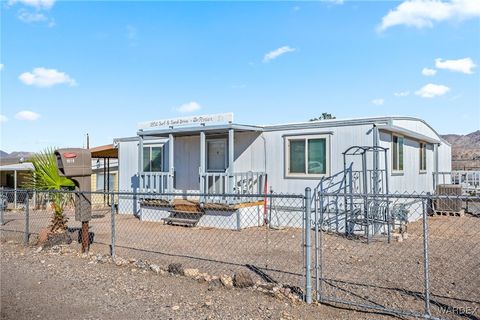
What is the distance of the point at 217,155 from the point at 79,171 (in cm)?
636

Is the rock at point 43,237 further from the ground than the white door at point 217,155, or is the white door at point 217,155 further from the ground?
the white door at point 217,155

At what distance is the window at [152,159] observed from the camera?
14195 mm

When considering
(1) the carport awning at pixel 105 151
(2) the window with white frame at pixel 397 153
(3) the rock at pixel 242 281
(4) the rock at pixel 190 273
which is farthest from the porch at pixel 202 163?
(3) the rock at pixel 242 281

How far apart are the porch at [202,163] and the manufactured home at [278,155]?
3 centimetres

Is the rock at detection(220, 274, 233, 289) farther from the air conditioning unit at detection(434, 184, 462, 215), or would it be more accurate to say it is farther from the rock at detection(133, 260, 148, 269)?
the air conditioning unit at detection(434, 184, 462, 215)

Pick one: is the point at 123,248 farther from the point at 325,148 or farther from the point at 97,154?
the point at 97,154

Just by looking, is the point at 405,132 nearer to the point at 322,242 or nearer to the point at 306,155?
the point at 306,155

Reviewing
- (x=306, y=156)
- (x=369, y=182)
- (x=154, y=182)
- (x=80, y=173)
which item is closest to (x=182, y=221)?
(x=154, y=182)

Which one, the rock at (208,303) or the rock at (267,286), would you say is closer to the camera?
the rock at (208,303)

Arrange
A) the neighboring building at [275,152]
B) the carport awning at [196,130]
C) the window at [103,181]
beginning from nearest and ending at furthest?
the neighboring building at [275,152], the carport awning at [196,130], the window at [103,181]

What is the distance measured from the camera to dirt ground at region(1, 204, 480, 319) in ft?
16.1

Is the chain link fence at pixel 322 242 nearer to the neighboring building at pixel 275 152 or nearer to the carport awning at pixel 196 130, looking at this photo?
the neighboring building at pixel 275 152

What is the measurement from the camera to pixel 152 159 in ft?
47.1

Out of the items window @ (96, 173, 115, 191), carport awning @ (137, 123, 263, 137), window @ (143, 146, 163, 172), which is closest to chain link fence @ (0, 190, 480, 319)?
window @ (143, 146, 163, 172)
